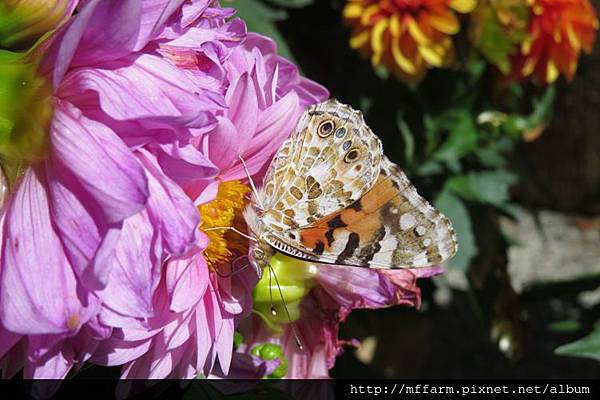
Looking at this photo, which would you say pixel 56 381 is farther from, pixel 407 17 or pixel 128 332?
pixel 407 17

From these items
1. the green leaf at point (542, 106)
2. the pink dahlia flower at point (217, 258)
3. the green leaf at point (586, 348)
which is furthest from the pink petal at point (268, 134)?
the green leaf at point (542, 106)

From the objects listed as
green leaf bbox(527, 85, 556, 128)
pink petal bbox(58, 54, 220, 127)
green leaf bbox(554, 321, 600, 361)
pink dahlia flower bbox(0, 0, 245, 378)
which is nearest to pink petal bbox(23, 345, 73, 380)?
pink dahlia flower bbox(0, 0, 245, 378)

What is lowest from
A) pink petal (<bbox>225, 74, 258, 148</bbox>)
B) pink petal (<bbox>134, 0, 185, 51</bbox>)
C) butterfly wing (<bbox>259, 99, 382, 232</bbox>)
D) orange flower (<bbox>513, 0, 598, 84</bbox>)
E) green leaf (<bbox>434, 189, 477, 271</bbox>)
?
green leaf (<bbox>434, 189, 477, 271</bbox>)

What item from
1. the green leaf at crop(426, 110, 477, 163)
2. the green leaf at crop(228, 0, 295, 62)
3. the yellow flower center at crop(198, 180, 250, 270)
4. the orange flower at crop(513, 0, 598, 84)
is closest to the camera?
the yellow flower center at crop(198, 180, 250, 270)

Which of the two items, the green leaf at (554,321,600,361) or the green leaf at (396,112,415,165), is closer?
the green leaf at (554,321,600,361)

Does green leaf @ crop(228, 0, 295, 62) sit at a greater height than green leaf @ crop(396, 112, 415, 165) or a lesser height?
greater

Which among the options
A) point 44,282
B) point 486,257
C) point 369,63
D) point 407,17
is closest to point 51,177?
point 44,282

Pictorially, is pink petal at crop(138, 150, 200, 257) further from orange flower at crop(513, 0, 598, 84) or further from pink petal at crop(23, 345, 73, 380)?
orange flower at crop(513, 0, 598, 84)
